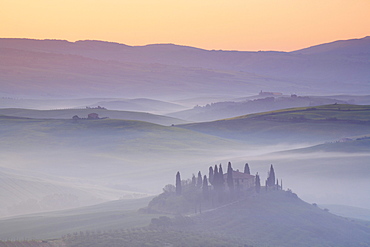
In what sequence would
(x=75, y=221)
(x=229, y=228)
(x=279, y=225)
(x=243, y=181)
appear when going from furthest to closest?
(x=75, y=221) < (x=243, y=181) < (x=279, y=225) < (x=229, y=228)

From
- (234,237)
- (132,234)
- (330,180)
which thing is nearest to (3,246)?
(132,234)

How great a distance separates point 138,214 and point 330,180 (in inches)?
2858

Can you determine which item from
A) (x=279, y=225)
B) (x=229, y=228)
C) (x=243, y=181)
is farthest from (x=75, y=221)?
(x=279, y=225)

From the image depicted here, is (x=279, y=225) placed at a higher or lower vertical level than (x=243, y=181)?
lower

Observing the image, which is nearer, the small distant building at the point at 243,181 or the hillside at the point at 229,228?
the hillside at the point at 229,228

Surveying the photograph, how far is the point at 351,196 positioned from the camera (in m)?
172

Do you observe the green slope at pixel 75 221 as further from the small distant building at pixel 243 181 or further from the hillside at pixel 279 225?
the small distant building at pixel 243 181

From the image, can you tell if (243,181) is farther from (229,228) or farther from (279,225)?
(229,228)

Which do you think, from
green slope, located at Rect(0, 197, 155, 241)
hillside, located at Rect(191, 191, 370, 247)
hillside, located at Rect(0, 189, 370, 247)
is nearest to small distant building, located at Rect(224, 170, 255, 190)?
hillside, located at Rect(0, 189, 370, 247)

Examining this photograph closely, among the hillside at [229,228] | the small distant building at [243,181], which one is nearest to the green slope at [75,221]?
the hillside at [229,228]

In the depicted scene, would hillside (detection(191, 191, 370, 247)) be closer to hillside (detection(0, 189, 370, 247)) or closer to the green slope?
hillside (detection(0, 189, 370, 247))

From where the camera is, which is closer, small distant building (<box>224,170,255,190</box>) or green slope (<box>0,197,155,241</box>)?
green slope (<box>0,197,155,241</box>)

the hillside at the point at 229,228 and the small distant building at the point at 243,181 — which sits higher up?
the small distant building at the point at 243,181

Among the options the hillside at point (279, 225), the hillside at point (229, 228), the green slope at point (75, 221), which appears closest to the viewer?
the hillside at point (229, 228)
